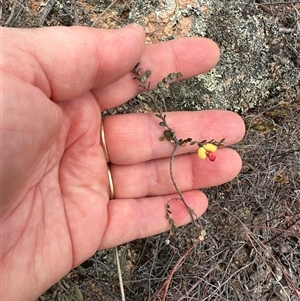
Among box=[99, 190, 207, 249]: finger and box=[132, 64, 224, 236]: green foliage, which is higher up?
box=[132, 64, 224, 236]: green foliage

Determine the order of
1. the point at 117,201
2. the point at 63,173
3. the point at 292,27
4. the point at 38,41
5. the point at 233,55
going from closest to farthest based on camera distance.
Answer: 1. the point at 38,41
2. the point at 63,173
3. the point at 117,201
4. the point at 233,55
5. the point at 292,27

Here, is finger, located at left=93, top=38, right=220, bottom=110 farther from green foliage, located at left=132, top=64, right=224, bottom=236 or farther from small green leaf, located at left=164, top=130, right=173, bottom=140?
small green leaf, located at left=164, top=130, right=173, bottom=140

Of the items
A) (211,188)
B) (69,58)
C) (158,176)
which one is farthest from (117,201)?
(69,58)

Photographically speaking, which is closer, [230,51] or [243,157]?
[230,51]

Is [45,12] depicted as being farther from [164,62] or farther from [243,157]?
[243,157]

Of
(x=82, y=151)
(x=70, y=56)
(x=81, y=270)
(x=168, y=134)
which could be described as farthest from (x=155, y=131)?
(x=81, y=270)

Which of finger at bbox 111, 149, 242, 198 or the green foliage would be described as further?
finger at bbox 111, 149, 242, 198

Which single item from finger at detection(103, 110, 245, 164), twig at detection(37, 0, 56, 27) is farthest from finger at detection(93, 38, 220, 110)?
twig at detection(37, 0, 56, 27)

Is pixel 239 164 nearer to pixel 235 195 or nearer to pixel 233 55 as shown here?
pixel 235 195
